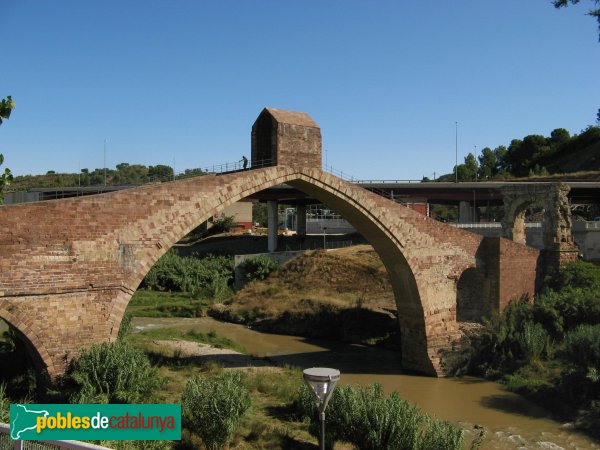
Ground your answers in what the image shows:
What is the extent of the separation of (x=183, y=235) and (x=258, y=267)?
17975mm

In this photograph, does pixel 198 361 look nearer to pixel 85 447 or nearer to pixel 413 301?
pixel 413 301

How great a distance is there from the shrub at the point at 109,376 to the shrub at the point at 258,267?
18.8 metres

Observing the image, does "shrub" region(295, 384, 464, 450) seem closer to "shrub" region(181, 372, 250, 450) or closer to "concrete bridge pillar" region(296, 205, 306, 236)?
"shrub" region(181, 372, 250, 450)

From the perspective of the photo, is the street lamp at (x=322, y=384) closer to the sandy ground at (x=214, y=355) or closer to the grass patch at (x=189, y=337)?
the sandy ground at (x=214, y=355)

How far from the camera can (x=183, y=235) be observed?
475 inches

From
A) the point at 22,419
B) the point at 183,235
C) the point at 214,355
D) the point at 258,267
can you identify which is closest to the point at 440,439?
the point at 22,419

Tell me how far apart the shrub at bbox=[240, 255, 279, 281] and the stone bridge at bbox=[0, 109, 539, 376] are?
12.8 metres

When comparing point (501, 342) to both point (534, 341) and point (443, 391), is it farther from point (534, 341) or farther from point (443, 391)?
point (443, 391)

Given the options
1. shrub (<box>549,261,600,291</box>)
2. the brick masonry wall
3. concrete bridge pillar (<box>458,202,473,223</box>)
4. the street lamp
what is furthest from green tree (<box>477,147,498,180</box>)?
the street lamp

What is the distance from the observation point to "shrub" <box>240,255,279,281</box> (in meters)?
29.6

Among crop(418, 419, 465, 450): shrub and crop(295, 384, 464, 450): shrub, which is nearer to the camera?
crop(418, 419, 465, 450): shrub

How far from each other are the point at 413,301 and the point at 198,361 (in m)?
6.48

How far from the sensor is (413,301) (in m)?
16.7

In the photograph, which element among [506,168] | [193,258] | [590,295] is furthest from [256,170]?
[506,168]
